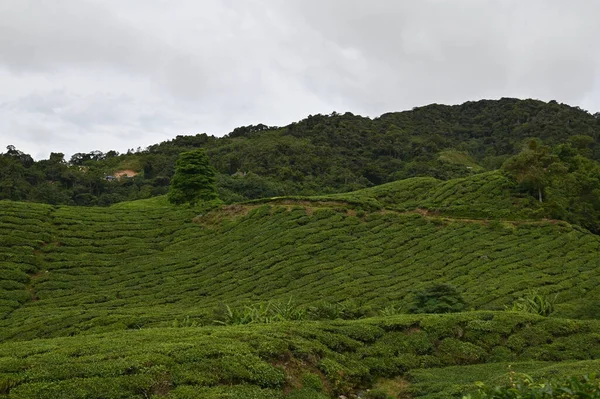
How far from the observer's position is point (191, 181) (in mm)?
46312

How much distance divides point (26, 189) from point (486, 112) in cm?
12757

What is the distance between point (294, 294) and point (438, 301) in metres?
9.07

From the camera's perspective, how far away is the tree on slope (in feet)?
152

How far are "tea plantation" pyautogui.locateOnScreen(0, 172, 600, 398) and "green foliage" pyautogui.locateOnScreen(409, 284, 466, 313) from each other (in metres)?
1.01

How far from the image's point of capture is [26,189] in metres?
65.6

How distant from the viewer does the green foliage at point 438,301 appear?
17844 mm

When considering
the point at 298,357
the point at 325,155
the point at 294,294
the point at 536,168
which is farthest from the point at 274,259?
the point at 325,155

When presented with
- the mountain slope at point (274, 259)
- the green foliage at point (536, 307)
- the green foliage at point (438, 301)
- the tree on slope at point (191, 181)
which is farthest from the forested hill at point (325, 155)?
the green foliage at point (536, 307)

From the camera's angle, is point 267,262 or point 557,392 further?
point 267,262

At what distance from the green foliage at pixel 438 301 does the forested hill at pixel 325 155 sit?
41.4m

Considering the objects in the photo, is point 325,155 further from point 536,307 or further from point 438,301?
point 438,301

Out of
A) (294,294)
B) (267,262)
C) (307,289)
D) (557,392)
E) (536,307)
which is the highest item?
(557,392)

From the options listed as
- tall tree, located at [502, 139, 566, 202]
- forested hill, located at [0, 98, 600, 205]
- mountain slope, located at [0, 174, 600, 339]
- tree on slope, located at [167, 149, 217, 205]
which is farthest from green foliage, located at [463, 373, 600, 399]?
forested hill, located at [0, 98, 600, 205]

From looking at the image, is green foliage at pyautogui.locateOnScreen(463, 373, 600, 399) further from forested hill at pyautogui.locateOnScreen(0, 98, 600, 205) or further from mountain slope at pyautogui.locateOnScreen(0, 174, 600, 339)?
forested hill at pyautogui.locateOnScreen(0, 98, 600, 205)
